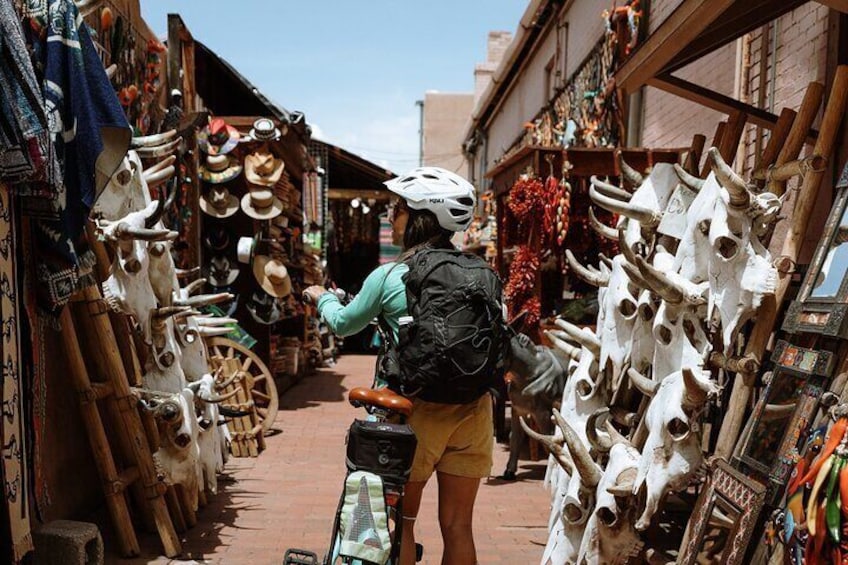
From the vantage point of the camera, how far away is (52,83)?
3.37 m

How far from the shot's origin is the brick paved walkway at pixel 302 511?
198 inches

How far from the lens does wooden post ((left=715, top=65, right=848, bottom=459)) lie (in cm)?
358

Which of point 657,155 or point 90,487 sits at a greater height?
point 657,155

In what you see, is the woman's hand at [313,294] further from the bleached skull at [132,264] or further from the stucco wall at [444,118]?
the stucco wall at [444,118]

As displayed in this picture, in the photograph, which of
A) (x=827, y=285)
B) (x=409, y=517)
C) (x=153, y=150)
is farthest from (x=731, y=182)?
(x=153, y=150)

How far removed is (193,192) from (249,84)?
2870 millimetres

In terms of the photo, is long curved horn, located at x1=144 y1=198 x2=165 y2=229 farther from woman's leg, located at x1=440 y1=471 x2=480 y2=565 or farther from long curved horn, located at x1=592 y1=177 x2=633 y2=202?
long curved horn, located at x1=592 y1=177 x2=633 y2=202

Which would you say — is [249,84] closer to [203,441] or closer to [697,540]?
[203,441]

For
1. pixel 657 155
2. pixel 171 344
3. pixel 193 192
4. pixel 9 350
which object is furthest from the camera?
pixel 193 192

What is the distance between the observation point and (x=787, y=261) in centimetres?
358

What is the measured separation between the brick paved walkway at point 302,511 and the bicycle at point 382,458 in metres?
1.89

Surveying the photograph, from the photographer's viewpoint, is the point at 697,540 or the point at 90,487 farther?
the point at 90,487

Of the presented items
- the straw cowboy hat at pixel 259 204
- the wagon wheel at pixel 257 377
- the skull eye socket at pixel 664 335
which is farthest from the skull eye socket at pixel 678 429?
the straw cowboy hat at pixel 259 204

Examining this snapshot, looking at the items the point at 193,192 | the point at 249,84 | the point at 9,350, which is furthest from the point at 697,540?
the point at 249,84
